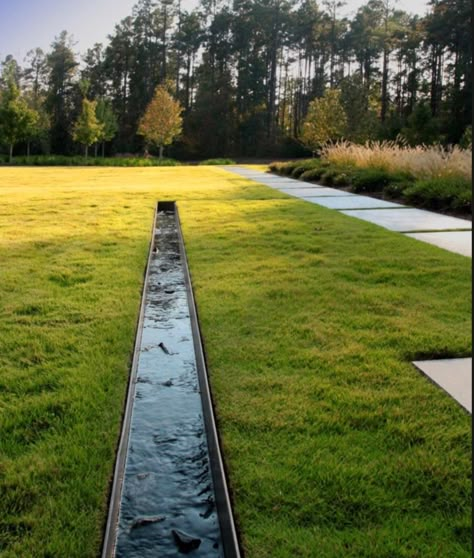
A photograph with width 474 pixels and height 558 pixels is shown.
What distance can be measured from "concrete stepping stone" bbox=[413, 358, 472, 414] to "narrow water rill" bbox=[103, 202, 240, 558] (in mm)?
992

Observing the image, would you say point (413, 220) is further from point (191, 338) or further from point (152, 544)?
point (152, 544)

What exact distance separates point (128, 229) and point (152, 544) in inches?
205

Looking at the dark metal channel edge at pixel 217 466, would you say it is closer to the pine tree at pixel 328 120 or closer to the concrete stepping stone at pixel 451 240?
the concrete stepping stone at pixel 451 240

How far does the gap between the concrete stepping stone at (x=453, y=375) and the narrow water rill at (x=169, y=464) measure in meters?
0.99

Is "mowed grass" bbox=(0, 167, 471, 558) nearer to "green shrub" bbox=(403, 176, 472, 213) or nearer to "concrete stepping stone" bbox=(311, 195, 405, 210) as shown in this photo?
"green shrub" bbox=(403, 176, 472, 213)

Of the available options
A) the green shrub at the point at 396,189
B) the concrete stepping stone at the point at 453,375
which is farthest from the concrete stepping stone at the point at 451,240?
the green shrub at the point at 396,189

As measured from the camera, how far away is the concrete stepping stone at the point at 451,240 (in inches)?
205

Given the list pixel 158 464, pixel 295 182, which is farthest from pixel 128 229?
pixel 295 182

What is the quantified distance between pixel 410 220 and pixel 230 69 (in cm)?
3848

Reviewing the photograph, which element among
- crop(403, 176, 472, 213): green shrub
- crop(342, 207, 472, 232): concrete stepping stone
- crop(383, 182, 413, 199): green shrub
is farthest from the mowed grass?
crop(383, 182, 413, 199): green shrub

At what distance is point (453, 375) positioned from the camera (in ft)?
8.20

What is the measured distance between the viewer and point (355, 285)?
3.95 meters

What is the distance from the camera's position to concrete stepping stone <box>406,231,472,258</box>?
17.1 ft

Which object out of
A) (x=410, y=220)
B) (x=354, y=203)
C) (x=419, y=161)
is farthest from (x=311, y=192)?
(x=410, y=220)
